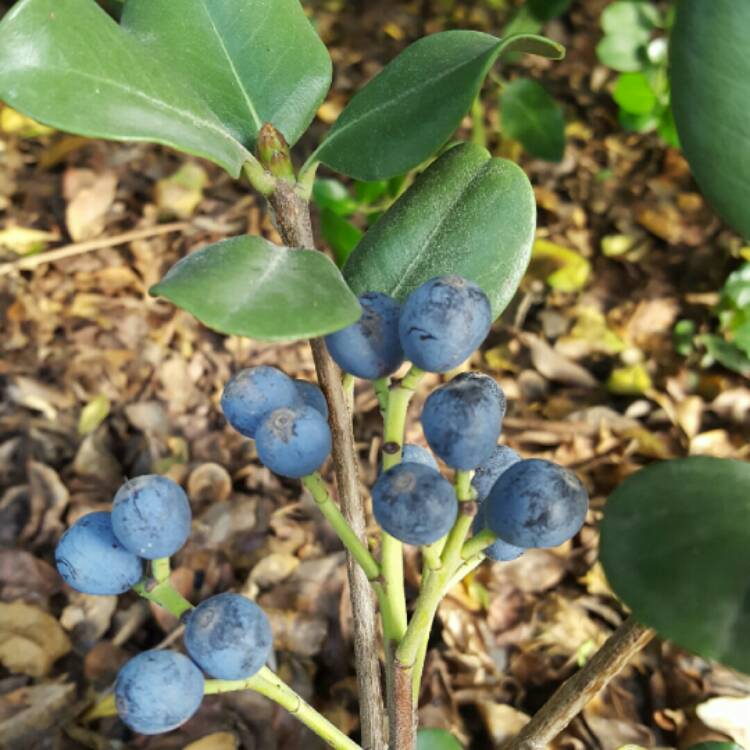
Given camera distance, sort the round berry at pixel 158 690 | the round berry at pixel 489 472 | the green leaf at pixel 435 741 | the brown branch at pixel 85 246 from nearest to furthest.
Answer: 1. the round berry at pixel 158 690
2. the round berry at pixel 489 472
3. the green leaf at pixel 435 741
4. the brown branch at pixel 85 246

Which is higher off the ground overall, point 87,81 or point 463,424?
point 87,81

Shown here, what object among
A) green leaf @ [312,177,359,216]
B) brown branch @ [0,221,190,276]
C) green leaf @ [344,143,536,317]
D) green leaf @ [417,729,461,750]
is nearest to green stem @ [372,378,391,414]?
green leaf @ [344,143,536,317]

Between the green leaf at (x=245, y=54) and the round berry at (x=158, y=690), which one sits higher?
the green leaf at (x=245, y=54)

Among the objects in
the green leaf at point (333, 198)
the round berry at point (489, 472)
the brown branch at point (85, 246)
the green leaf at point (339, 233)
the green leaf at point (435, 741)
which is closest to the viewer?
the round berry at point (489, 472)

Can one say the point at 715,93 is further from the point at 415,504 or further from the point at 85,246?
the point at 85,246

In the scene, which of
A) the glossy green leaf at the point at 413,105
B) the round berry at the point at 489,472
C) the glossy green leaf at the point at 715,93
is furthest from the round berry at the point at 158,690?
the glossy green leaf at the point at 715,93

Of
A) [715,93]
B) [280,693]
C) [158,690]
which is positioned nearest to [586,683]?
[280,693]

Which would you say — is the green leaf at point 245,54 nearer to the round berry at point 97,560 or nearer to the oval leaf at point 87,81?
the oval leaf at point 87,81
